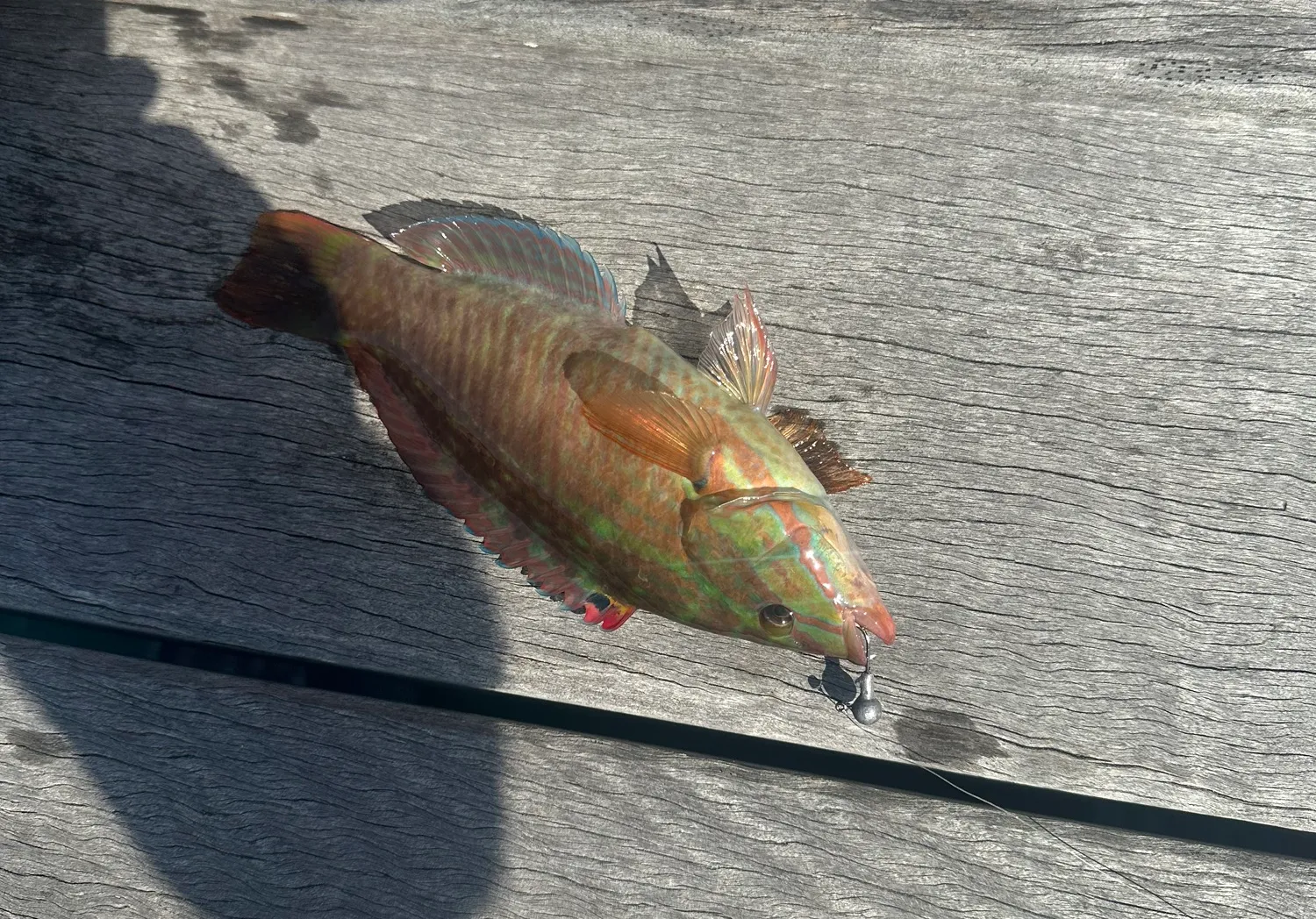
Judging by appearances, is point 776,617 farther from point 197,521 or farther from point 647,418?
point 197,521

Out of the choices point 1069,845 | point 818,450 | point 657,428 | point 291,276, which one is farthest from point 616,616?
point 1069,845

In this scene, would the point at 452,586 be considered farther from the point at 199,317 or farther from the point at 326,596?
the point at 199,317

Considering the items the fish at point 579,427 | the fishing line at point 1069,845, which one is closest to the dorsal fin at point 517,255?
the fish at point 579,427

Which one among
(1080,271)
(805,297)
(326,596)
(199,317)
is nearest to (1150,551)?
(1080,271)

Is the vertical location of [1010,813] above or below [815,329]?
below

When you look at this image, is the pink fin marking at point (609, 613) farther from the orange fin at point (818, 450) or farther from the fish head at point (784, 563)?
the orange fin at point (818, 450)
